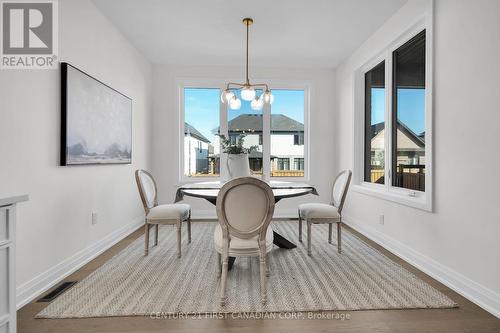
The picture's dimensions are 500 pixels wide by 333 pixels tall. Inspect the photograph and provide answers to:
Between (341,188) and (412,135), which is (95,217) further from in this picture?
(412,135)

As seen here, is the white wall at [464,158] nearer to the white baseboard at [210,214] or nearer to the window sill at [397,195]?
the window sill at [397,195]

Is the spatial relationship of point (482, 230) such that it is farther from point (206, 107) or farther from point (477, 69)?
point (206, 107)

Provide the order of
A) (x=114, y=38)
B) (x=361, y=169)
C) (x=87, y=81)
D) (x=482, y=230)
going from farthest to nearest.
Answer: (x=361, y=169) < (x=114, y=38) < (x=87, y=81) < (x=482, y=230)

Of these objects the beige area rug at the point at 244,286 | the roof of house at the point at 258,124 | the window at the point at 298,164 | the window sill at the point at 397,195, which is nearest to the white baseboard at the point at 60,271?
the beige area rug at the point at 244,286

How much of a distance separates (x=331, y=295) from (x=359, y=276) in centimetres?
48

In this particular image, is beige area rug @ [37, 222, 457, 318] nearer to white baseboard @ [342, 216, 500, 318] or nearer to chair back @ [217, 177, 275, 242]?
white baseboard @ [342, 216, 500, 318]

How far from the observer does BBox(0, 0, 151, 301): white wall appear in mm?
1884

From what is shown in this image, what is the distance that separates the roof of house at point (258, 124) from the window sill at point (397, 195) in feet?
5.19

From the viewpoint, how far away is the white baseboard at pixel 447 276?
1855mm

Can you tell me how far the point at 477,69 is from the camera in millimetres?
1986

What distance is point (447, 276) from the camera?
223 centimetres

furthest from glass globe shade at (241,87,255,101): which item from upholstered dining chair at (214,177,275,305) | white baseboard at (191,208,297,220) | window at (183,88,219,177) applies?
white baseboard at (191,208,297,220)

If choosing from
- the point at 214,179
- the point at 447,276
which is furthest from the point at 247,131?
the point at 447,276

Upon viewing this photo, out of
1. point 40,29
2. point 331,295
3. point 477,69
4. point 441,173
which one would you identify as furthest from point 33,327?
point 477,69
